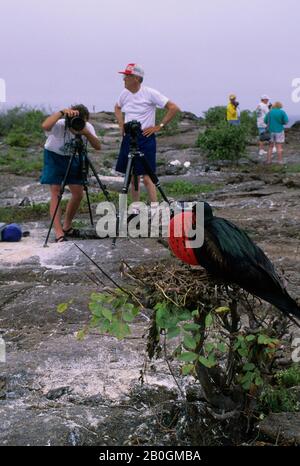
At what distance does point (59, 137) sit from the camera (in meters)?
5.80

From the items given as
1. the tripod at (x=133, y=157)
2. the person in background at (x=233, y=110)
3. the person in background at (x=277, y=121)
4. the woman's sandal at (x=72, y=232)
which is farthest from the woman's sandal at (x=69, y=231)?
the person in background at (x=233, y=110)

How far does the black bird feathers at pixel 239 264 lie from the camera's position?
8.48 feet

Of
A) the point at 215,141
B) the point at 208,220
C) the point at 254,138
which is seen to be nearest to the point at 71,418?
the point at 208,220

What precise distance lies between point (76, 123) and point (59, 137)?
323 millimetres

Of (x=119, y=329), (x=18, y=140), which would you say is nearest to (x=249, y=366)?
(x=119, y=329)

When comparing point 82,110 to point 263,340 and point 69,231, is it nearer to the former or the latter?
point 69,231

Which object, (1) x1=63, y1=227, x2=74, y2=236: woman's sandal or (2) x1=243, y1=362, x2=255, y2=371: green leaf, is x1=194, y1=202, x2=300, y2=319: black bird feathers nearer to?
(2) x1=243, y1=362, x2=255, y2=371: green leaf

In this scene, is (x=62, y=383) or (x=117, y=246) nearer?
(x=62, y=383)

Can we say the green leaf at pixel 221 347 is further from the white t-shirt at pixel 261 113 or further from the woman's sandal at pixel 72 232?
the white t-shirt at pixel 261 113

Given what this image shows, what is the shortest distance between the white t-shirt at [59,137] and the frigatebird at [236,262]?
10.6 feet

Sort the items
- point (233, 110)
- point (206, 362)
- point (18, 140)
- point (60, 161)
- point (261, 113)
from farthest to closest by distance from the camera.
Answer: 1. point (18, 140)
2. point (233, 110)
3. point (261, 113)
4. point (60, 161)
5. point (206, 362)
